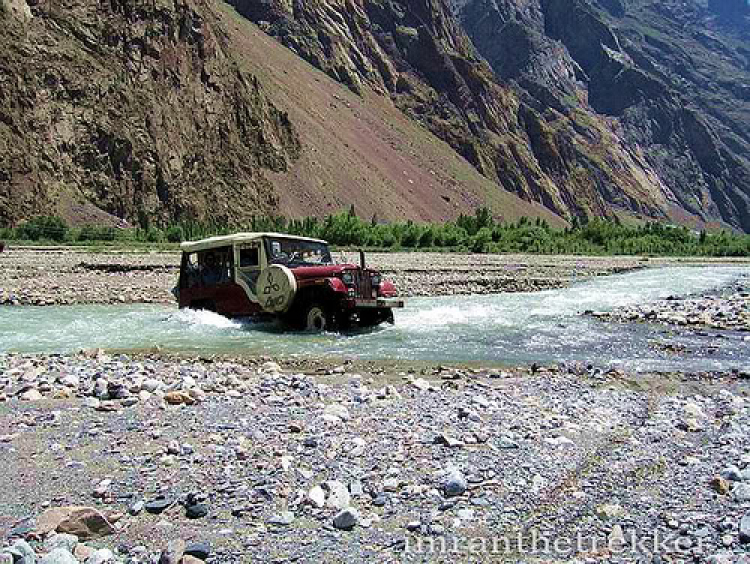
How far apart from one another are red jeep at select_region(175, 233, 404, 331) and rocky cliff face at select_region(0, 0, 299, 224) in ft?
191

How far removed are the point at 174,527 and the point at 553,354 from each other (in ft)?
36.5

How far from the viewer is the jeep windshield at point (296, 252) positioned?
18234 mm

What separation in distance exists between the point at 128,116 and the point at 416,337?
74.9m

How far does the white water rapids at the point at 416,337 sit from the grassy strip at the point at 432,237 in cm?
4334

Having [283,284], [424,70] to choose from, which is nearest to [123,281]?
[283,284]

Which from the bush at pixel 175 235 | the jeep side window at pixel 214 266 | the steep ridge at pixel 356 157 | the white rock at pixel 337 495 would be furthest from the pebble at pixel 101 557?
the steep ridge at pixel 356 157

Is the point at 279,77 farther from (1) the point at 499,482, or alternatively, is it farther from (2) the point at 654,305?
(1) the point at 499,482

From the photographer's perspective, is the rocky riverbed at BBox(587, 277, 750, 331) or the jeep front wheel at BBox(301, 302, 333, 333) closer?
the jeep front wheel at BBox(301, 302, 333, 333)

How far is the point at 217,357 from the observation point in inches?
535

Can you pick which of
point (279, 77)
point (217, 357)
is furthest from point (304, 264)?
point (279, 77)

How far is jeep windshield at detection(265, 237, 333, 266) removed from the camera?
718 inches

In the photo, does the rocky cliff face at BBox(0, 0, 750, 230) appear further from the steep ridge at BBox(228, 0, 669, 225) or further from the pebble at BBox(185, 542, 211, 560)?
the pebble at BBox(185, 542, 211, 560)

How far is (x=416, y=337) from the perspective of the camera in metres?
17.0

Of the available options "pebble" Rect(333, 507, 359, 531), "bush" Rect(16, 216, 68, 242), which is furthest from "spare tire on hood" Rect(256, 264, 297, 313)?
"bush" Rect(16, 216, 68, 242)
